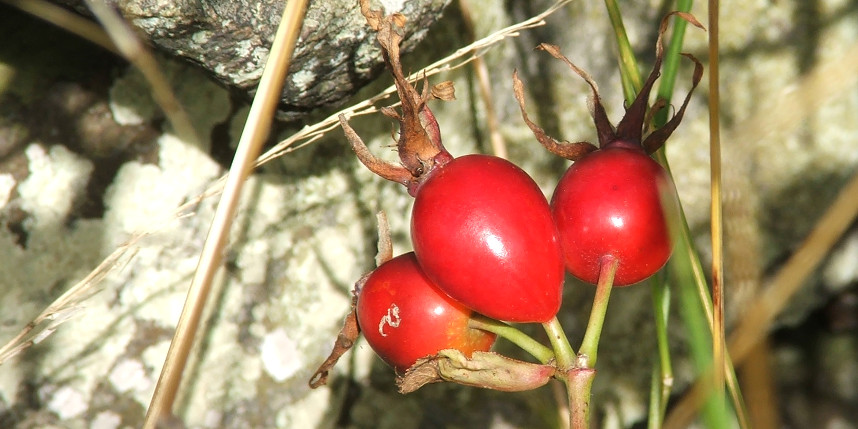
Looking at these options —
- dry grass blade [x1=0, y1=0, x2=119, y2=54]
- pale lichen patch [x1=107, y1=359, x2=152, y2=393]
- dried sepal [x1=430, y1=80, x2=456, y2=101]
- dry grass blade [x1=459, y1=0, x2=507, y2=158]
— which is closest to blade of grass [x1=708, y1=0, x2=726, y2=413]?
dried sepal [x1=430, y1=80, x2=456, y2=101]

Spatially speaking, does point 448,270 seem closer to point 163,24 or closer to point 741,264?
point 741,264

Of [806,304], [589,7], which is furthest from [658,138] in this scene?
[806,304]

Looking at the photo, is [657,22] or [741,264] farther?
[657,22]

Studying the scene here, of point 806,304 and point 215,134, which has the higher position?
point 215,134

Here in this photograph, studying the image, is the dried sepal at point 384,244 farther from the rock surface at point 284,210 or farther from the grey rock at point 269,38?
the rock surface at point 284,210

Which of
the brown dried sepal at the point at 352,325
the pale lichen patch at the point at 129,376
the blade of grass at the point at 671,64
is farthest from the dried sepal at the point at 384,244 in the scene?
the pale lichen patch at the point at 129,376

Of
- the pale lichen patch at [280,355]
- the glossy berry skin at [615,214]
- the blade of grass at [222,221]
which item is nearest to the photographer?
the blade of grass at [222,221]
